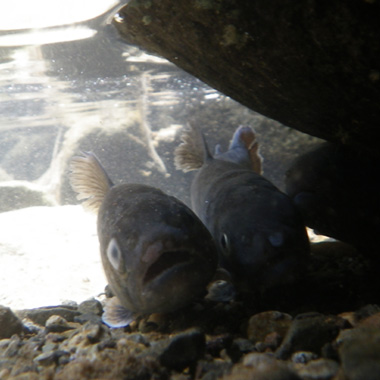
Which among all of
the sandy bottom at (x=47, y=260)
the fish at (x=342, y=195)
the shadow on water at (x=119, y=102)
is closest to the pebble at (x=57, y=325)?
the sandy bottom at (x=47, y=260)

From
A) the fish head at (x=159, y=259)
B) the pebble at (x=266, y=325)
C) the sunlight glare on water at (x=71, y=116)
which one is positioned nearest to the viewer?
the pebble at (x=266, y=325)

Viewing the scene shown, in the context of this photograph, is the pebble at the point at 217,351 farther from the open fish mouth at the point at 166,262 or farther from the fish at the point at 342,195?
the fish at the point at 342,195

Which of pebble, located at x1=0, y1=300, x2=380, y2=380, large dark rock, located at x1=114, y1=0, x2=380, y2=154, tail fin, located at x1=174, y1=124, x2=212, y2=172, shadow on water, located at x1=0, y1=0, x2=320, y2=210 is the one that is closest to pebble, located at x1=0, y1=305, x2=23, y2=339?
pebble, located at x1=0, y1=300, x2=380, y2=380

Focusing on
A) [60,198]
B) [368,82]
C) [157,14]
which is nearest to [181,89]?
[60,198]

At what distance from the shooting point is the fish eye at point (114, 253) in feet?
9.56

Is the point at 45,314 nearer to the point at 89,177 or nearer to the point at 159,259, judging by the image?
the point at 159,259

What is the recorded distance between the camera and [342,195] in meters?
3.98

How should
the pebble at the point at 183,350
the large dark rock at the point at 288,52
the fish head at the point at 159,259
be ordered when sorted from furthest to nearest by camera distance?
the fish head at the point at 159,259, the large dark rock at the point at 288,52, the pebble at the point at 183,350

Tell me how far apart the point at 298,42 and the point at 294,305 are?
7.61ft

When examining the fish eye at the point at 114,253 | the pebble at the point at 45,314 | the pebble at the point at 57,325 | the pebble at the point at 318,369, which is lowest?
the pebble at the point at 45,314

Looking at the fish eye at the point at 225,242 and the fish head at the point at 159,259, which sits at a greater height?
the fish head at the point at 159,259

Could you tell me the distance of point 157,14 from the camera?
3535 millimetres

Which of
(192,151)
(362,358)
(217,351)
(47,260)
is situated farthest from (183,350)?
(47,260)

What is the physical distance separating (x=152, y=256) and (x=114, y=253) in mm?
520
